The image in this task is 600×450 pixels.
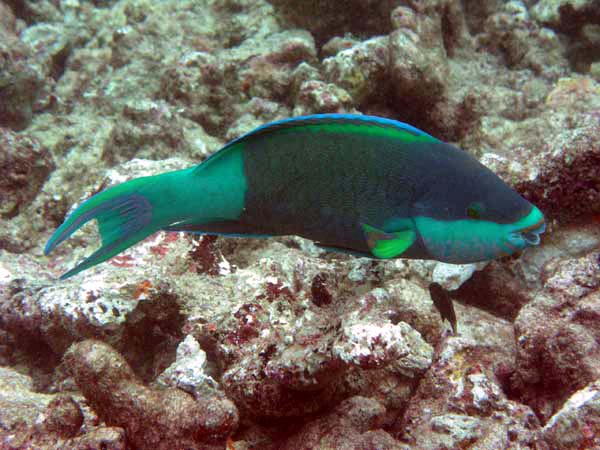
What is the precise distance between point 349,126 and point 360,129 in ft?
0.15

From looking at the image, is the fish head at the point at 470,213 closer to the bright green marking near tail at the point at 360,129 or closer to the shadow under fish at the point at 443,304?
the bright green marking near tail at the point at 360,129

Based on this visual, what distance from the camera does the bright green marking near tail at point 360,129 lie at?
172 centimetres

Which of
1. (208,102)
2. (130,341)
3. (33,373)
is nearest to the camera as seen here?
(130,341)

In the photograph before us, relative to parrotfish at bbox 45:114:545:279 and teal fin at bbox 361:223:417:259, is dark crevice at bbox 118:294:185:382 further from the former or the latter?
teal fin at bbox 361:223:417:259

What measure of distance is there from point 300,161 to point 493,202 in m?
0.81

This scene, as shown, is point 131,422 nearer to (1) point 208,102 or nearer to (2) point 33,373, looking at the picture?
(2) point 33,373

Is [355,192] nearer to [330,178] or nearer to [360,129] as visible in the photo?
[330,178]

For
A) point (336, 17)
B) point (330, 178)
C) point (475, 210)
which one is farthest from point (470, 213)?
point (336, 17)

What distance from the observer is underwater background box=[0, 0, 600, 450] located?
88.7 inches

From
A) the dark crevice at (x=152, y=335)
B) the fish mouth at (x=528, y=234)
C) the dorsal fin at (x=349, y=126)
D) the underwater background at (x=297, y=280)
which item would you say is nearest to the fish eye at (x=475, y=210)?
the fish mouth at (x=528, y=234)

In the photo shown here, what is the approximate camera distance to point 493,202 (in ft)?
5.68

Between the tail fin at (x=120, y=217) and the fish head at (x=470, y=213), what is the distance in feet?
3.66

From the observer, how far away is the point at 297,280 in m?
2.99

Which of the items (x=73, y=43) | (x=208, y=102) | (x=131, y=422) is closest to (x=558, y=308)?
(x=131, y=422)
